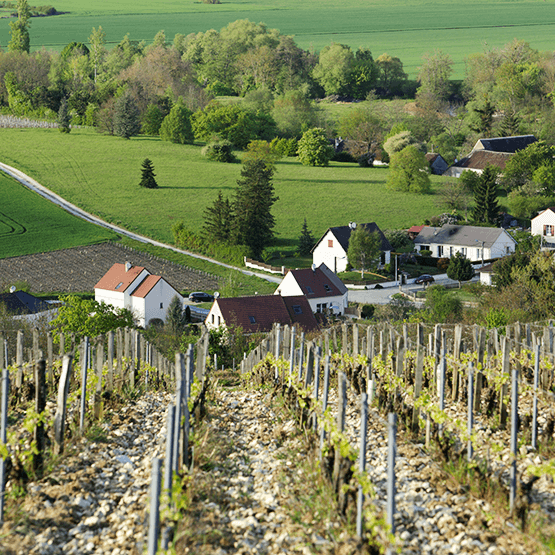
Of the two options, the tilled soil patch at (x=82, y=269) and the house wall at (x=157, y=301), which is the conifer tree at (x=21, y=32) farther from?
the house wall at (x=157, y=301)

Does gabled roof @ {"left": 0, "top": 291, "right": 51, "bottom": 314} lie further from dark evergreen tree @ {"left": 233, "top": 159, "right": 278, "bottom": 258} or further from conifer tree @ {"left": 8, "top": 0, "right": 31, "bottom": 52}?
conifer tree @ {"left": 8, "top": 0, "right": 31, "bottom": 52}

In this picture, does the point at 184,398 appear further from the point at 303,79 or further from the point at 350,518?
the point at 303,79

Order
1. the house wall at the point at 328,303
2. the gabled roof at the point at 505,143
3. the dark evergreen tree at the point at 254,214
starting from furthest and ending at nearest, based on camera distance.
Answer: the gabled roof at the point at 505,143 → the dark evergreen tree at the point at 254,214 → the house wall at the point at 328,303

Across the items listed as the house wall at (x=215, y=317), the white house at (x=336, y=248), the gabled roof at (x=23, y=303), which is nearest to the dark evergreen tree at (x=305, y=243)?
the white house at (x=336, y=248)

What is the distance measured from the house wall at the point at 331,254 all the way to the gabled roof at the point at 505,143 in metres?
44.4

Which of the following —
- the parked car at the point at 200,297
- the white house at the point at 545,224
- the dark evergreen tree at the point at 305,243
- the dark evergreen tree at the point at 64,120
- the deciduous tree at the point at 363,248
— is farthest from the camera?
the dark evergreen tree at the point at 64,120

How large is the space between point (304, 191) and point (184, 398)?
76576 millimetres

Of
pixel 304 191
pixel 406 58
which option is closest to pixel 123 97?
pixel 304 191

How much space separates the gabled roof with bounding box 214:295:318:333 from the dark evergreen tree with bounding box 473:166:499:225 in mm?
35483

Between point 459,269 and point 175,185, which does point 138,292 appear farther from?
point 175,185

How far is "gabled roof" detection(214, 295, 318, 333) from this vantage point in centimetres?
4459

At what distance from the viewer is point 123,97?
107750 millimetres

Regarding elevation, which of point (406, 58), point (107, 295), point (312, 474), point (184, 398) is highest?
point (406, 58)

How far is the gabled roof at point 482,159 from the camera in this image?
95.1m
